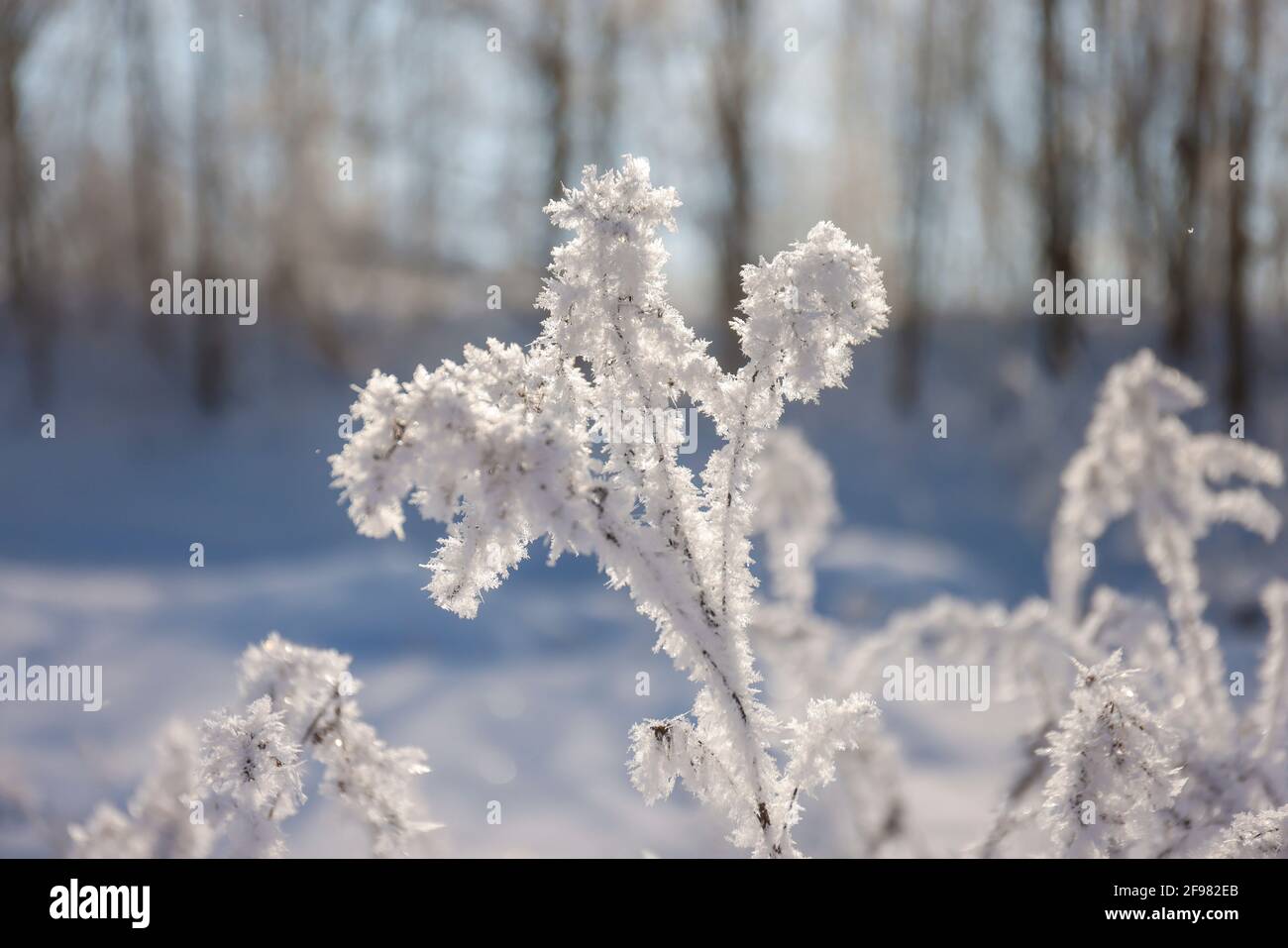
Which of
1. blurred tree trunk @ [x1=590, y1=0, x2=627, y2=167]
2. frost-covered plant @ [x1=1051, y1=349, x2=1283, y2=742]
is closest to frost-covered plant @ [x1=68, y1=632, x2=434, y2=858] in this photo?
frost-covered plant @ [x1=1051, y1=349, x2=1283, y2=742]

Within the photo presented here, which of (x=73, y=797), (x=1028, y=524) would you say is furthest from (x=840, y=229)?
(x=1028, y=524)

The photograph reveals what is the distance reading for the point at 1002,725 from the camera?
4160 mm

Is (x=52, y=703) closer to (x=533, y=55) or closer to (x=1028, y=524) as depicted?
(x=1028, y=524)

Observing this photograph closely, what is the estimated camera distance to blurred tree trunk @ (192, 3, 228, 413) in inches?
382

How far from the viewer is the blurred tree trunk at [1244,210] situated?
23.5 ft

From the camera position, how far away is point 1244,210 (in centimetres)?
707

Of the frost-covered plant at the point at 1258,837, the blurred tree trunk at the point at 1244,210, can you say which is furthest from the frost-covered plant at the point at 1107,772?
the blurred tree trunk at the point at 1244,210

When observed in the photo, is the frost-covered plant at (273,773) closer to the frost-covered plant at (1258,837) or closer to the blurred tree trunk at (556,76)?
the frost-covered plant at (1258,837)

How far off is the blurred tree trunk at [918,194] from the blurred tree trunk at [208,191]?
7.57 metres

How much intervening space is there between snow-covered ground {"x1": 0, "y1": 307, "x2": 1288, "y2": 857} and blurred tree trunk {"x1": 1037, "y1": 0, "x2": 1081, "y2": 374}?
36 cm

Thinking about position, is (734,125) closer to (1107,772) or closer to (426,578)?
(426,578)

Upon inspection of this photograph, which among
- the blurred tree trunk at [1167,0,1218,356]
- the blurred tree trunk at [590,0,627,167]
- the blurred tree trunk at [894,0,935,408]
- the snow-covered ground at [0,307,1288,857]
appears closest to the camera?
the snow-covered ground at [0,307,1288,857]

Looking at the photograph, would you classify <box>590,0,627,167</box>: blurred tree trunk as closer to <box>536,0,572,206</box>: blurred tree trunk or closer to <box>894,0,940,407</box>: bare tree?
<box>536,0,572,206</box>: blurred tree trunk

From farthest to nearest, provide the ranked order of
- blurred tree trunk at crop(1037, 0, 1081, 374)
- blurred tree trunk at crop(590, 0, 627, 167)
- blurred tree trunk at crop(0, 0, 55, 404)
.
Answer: blurred tree trunk at crop(590, 0, 627, 167), blurred tree trunk at crop(0, 0, 55, 404), blurred tree trunk at crop(1037, 0, 1081, 374)
